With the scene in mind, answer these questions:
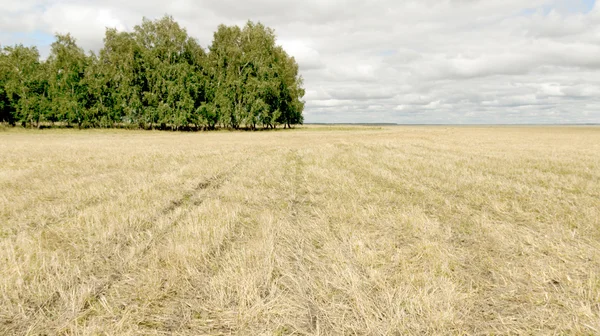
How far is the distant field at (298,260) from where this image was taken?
3504 millimetres

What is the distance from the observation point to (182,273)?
4.53 meters

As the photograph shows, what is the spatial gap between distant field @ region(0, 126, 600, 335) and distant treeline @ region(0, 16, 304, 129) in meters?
50.4

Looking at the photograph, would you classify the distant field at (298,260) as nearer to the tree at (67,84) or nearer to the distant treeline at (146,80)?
the distant treeline at (146,80)

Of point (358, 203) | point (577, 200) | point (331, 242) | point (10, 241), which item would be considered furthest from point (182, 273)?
point (577, 200)

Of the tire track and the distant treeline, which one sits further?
the distant treeline

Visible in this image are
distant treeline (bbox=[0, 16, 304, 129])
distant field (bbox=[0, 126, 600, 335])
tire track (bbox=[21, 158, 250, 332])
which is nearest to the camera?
distant field (bbox=[0, 126, 600, 335])

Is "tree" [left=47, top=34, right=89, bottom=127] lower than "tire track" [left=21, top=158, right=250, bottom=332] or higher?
higher

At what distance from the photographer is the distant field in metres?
3.50

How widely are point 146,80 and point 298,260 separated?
2454 inches

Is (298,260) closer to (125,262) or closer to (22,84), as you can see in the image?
(125,262)

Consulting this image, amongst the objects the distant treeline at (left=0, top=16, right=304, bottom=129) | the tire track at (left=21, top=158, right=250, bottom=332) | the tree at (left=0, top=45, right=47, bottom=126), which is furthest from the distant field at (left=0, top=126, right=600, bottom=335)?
the tree at (left=0, top=45, right=47, bottom=126)

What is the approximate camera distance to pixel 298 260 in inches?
199

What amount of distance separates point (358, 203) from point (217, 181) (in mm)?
6196

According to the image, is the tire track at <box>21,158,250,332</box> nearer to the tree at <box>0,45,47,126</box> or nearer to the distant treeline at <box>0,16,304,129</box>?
the distant treeline at <box>0,16,304,129</box>
